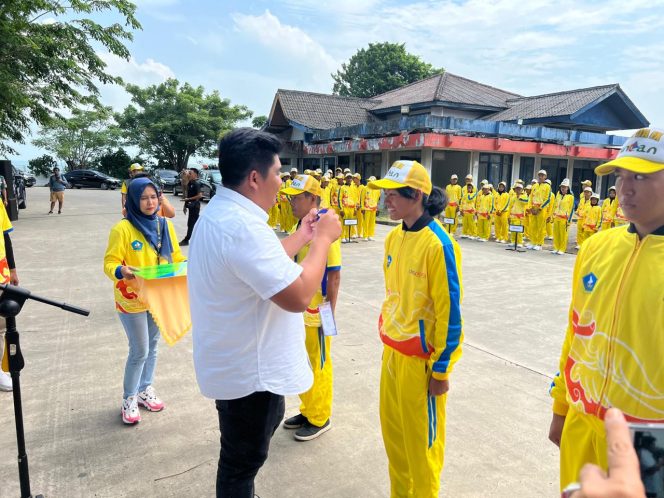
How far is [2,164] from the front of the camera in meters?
14.4

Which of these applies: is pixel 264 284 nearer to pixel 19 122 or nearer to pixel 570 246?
pixel 570 246

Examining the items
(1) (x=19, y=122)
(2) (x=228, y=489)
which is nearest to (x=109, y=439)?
(2) (x=228, y=489)

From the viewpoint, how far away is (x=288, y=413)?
3740 millimetres

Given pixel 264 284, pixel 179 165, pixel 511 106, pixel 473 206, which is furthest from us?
pixel 179 165

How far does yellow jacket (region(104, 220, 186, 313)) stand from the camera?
11.1ft

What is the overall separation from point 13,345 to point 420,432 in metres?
2.13

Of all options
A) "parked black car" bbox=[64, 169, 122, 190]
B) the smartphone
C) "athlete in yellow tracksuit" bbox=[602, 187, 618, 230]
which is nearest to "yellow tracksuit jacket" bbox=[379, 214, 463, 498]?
the smartphone

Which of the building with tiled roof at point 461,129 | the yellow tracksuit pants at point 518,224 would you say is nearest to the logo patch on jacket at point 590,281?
the yellow tracksuit pants at point 518,224

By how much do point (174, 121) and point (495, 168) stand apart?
22.8 metres

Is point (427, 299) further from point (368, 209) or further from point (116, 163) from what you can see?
point (116, 163)

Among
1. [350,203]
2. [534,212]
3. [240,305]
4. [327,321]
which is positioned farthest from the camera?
[350,203]

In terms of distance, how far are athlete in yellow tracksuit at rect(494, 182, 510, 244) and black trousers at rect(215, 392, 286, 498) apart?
14.2 metres

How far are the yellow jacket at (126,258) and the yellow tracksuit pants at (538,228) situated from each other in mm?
12415

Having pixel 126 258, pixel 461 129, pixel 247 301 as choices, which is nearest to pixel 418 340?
pixel 247 301
